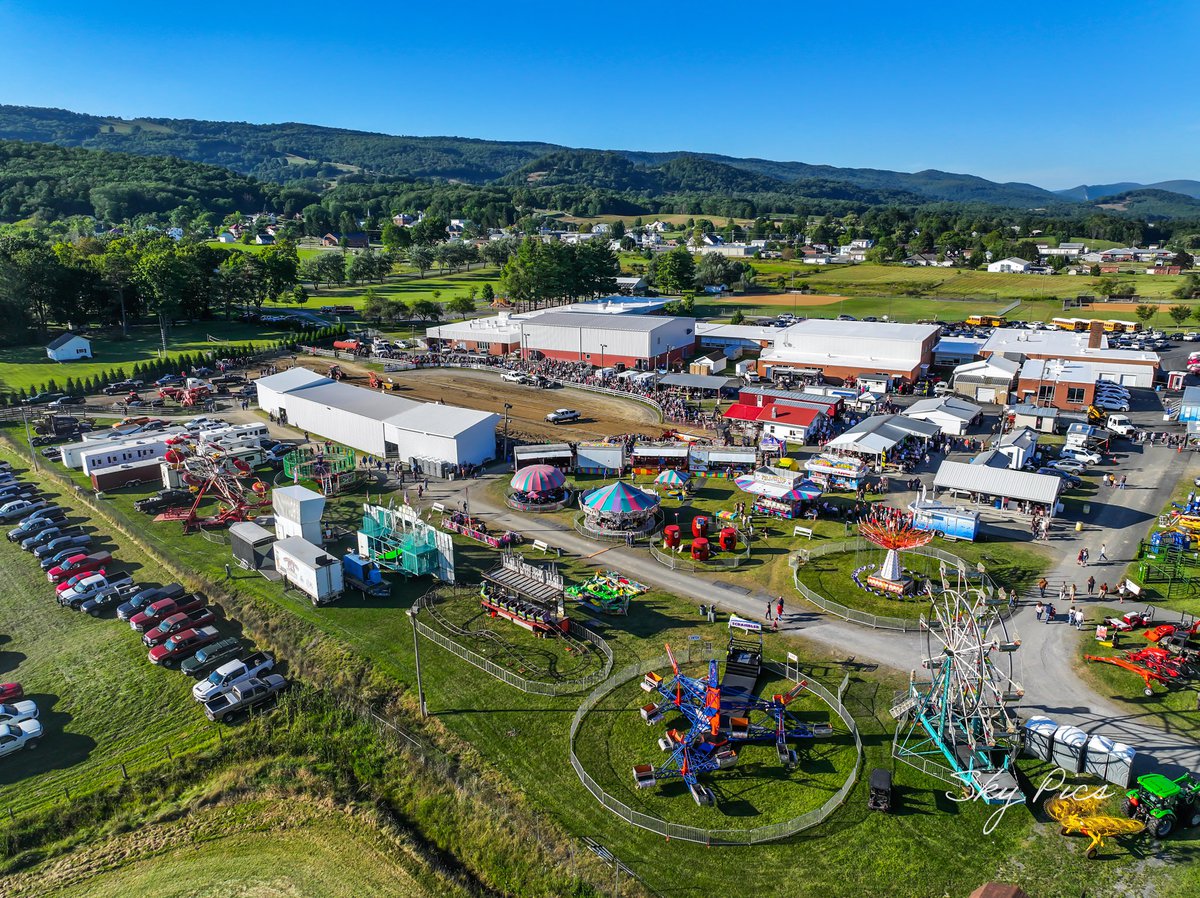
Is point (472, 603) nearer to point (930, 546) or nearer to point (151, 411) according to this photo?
point (930, 546)

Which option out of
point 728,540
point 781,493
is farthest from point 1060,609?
point 728,540

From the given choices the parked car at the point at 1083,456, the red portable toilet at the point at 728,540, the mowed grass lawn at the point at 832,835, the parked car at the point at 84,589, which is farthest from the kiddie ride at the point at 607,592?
the parked car at the point at 1083,456

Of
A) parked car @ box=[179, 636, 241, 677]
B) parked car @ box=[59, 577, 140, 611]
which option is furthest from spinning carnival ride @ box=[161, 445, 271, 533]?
parked car @ box=[179, 636, 241, 677]

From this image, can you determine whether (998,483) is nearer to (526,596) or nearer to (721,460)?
(721,460)

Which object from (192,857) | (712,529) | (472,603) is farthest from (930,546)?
(192,857)

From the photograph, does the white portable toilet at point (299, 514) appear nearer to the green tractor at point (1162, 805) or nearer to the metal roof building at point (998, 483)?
the green tractor at point (1162, 805)
